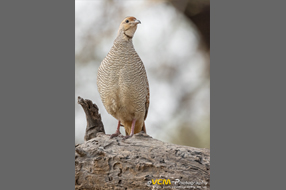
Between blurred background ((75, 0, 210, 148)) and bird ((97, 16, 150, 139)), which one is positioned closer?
blurred background ((75, 0, 210, 148))

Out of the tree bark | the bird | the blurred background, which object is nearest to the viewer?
the tree bark

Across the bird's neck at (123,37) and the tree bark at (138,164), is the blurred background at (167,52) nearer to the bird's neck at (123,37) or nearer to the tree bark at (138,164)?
the bird's neck at (123,37)

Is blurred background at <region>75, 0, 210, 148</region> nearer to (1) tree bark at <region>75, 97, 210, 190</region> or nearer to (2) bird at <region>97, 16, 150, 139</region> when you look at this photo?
(2) bird at <region>97, 16, 150, 139</region>

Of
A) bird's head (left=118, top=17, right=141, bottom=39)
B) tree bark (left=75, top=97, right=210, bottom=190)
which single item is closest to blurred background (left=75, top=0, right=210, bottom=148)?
bird's head (left=118, top=17, right=141, bottom=39)

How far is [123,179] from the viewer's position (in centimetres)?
596

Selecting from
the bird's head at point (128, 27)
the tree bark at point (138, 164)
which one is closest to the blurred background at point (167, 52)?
the bird's head at point (128, 27)

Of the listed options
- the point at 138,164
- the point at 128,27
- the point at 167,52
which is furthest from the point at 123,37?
the point at 138,164

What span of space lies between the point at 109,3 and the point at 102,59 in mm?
986

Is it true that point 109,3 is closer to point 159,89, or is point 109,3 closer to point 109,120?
point 159,89

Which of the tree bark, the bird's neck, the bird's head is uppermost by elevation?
the bird's head

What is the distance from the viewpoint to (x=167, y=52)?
6.23 meters

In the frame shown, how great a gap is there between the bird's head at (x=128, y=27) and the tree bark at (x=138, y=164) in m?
1.73

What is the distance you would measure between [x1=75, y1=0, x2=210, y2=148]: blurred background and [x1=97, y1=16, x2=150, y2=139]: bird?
13 cm

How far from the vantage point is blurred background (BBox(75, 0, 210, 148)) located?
610 centimetres
